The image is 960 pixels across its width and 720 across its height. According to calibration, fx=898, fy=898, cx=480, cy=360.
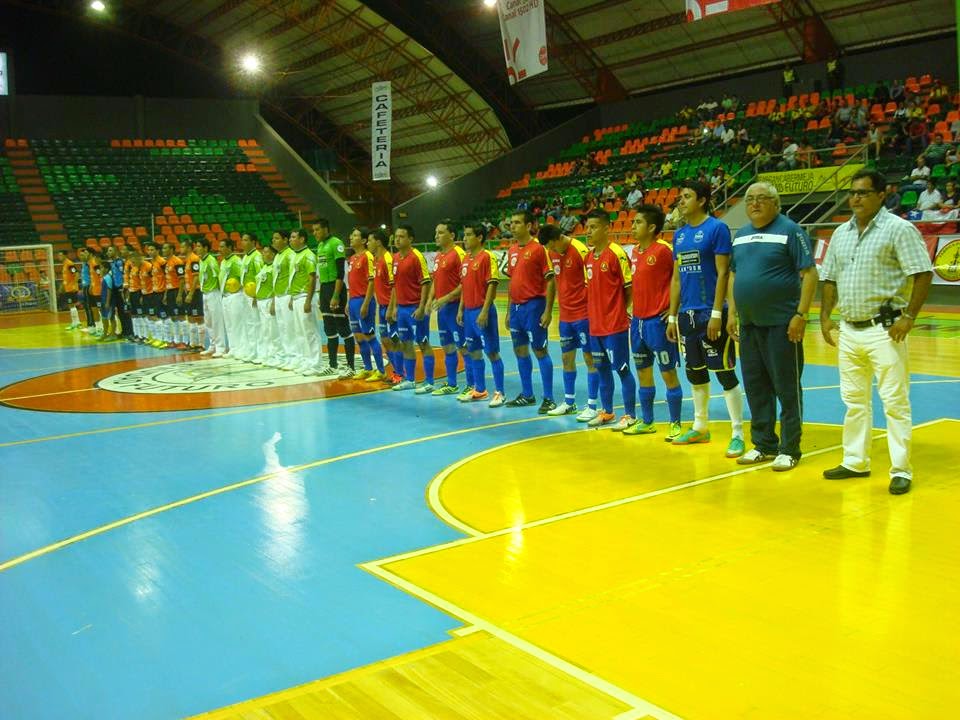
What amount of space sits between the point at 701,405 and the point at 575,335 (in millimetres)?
1776

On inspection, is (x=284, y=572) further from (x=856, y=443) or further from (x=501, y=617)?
(x=856, y=443)

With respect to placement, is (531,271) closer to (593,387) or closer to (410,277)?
(593,387)

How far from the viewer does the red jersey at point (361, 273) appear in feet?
38.0

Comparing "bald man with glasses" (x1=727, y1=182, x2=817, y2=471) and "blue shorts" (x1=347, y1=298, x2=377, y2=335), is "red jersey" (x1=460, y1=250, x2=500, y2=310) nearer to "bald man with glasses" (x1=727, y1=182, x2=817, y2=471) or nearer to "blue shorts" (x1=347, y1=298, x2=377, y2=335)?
"blue shorts" (x1=347, y1=298, x2=377, y2=335)

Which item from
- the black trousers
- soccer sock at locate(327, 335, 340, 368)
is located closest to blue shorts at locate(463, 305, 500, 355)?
soccer sock at locate(327, 335, 340, 368)

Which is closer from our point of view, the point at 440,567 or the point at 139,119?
the point at 440,567

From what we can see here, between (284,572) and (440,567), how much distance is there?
34.5 inches

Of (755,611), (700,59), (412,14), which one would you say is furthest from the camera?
(412,14)

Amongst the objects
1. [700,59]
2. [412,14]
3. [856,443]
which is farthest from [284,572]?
[412,14]

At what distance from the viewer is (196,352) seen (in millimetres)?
16703

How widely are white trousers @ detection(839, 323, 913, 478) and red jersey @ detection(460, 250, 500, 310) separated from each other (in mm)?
4463

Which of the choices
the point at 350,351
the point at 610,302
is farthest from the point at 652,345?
the point at 350,351

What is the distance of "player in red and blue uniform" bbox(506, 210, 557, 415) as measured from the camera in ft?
30.5

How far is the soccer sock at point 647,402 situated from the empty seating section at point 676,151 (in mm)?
14547
